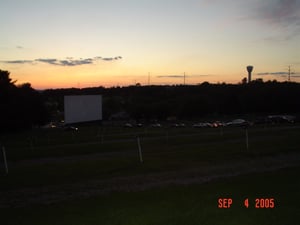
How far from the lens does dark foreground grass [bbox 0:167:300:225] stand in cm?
752

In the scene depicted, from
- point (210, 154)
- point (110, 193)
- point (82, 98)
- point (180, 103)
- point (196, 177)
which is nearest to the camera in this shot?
point (110, 193)

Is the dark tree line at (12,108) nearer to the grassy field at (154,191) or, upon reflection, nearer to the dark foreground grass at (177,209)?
the grassy field at (154,191)

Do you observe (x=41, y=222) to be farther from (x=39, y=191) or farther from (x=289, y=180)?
(x=289, y=180)

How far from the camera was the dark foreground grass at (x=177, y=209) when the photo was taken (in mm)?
7523

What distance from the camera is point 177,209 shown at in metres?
8.45

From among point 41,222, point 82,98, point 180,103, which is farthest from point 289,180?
point 180,103

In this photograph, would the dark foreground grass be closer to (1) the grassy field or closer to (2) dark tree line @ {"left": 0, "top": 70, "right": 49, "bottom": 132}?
(1) the grassy field

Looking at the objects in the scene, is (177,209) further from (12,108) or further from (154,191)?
(12,108)

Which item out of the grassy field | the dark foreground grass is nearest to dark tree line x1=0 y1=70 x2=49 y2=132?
the grassy field

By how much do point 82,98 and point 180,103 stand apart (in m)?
36.7

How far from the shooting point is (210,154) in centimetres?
2023

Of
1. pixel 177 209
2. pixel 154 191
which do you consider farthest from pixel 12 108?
pixel 177 209

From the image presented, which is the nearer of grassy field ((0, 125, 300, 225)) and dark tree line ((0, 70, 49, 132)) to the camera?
grassy field ((0, 125, 300, 225))

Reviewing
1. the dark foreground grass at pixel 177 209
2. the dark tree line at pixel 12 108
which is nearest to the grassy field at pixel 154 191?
the dark foreground grass at pixel 177 209
